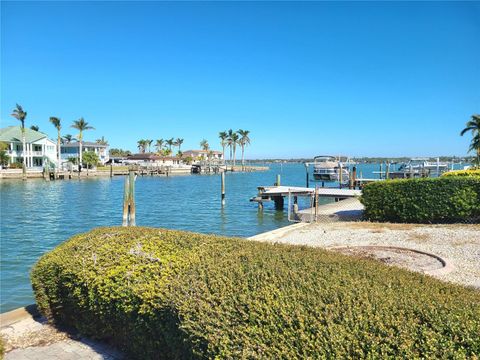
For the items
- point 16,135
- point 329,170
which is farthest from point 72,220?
point 16,135

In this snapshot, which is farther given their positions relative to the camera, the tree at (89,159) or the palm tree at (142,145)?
the palm tree at (142,145)

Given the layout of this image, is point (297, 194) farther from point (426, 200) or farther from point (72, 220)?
point (72, 220)

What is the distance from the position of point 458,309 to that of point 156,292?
9.32 ft

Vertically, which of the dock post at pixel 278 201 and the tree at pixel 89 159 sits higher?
the tree at pixel 89 159

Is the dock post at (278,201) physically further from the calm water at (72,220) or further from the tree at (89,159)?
the tree at (89,159)

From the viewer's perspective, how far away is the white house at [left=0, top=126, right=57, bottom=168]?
7150 cm

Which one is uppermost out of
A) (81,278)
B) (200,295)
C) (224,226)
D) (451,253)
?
(200,295)

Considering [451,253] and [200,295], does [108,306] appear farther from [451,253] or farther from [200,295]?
[451,253]

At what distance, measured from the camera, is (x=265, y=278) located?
346cm

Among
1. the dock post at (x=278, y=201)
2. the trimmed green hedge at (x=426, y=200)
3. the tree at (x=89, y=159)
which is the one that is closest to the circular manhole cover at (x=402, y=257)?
the trimmed green hedge at (x=426, y=200)

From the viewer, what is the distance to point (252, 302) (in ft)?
10.5

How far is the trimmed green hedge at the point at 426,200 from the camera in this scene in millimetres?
14086

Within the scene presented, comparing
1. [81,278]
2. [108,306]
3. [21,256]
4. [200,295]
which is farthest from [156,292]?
[21,256]

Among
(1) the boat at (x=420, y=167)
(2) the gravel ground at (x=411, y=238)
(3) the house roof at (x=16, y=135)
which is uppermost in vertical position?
(3) the house roof at (x=16, y=135)
